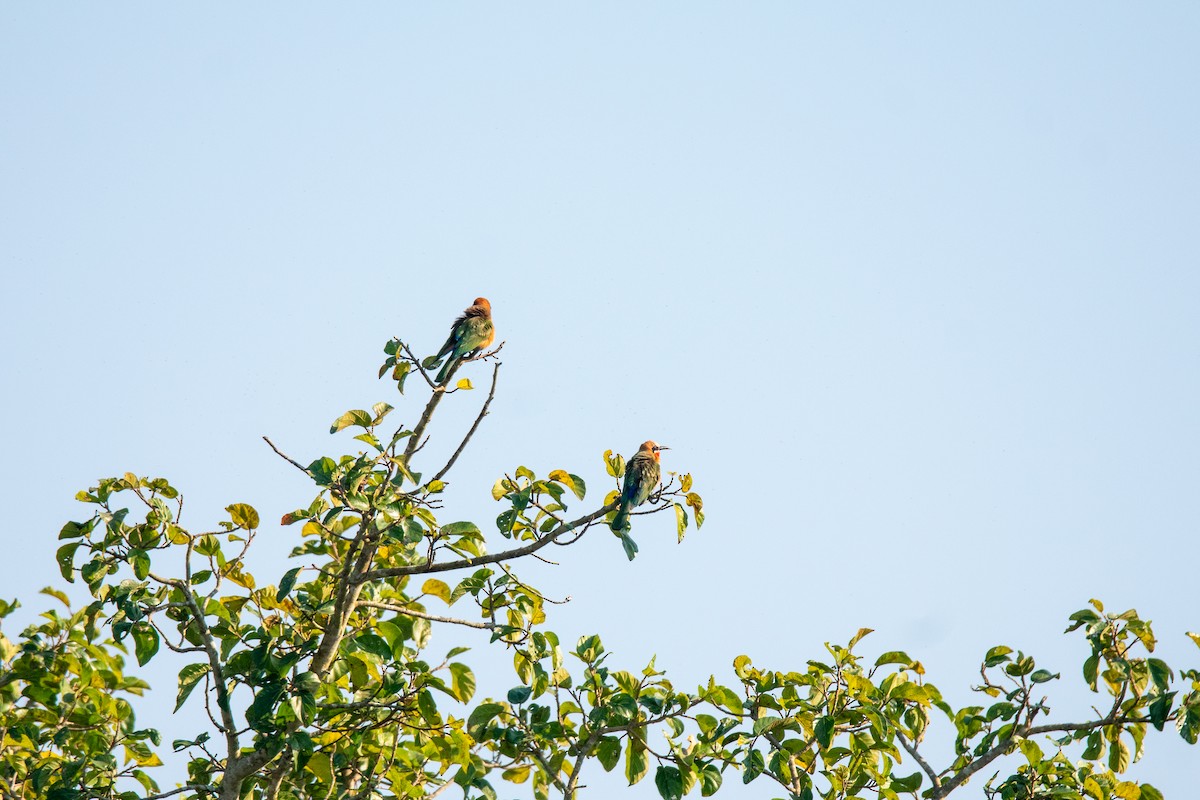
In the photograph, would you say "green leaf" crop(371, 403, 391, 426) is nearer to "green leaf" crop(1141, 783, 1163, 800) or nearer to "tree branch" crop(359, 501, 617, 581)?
"tree branch" crop(359, 501, 617, 581)

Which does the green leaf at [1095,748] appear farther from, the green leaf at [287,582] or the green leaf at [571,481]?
the green leaf at [287,582]

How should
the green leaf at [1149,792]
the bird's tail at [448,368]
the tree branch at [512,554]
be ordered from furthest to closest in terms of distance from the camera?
the bird's tail at [448,368], the green leaf at [1149,792], the tree branch at [512,554]

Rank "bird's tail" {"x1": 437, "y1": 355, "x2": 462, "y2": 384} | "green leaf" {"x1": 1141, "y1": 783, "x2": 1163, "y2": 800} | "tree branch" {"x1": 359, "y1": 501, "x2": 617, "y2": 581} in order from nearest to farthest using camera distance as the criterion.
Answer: "tree branch" {"x1": 359, "y1": 501, "x2": 617, "y2": 581}, "green leaf" {"x1": 1141, "y1": 783, "x2": 1163, "y2": 800}, "bird's tail" {"x1": 437, "y1": 355, "x2": 462, "y2": 384}

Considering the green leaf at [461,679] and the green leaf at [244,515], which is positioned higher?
the green leaf at [244,515]

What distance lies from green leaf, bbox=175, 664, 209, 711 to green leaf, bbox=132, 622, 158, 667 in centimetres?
20

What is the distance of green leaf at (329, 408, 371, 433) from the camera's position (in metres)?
5.08

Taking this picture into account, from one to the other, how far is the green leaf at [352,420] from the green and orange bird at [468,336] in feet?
6.08

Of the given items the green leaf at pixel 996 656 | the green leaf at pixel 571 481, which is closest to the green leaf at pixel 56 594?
the green leaf at pixel 571 481

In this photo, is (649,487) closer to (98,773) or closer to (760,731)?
(760,731)

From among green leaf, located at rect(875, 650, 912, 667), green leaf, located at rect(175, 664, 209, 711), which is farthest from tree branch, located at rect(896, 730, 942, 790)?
green leaf, located at rect(175, 664, 209, 711)

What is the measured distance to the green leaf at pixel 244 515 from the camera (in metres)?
5.16

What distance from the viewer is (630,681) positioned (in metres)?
5.15

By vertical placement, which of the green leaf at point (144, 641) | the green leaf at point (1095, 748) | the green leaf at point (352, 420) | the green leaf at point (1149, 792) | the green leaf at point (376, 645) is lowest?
the green leaf at point (1149, 792)

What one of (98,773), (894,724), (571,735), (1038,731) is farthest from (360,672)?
(1038,731)
